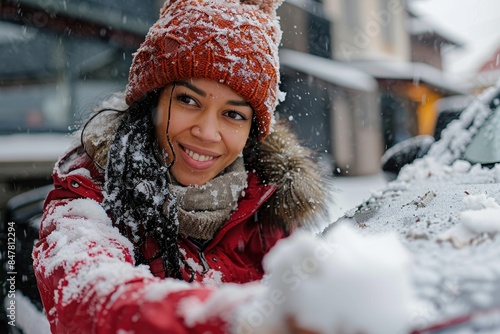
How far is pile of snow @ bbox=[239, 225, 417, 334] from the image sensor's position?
59 cm

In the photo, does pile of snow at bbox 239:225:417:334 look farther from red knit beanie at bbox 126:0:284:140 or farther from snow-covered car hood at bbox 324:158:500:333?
red knit beanie at bbox 126:0:284:140

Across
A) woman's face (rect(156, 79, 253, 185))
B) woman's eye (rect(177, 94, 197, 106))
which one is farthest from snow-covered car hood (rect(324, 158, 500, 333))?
woman's eye (rect(177, 94, 197, 106))

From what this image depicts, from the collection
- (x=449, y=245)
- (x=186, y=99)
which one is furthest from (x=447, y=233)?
(x=186, y=99)

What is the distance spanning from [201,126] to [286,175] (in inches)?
18.3

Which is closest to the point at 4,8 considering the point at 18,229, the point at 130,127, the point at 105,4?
the point at 105,4

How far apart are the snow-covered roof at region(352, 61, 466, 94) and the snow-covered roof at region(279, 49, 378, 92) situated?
1.22 ft

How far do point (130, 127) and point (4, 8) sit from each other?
4.84 metres

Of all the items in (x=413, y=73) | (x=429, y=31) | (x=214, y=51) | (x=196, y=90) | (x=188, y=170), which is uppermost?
(x=429, y=31)

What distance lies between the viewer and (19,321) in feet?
7.12

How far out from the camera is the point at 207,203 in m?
1.59

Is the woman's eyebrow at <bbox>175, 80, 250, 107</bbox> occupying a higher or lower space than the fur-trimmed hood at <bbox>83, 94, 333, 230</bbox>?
higher

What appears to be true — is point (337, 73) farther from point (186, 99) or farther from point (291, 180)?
point (186, 99)

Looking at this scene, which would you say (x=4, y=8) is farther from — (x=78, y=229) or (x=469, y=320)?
(x=469, y=320)

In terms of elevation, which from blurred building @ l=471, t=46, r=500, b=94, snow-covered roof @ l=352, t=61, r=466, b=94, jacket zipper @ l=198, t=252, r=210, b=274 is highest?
snow-covered roof @ l=352, t=61, r=466, b=94
